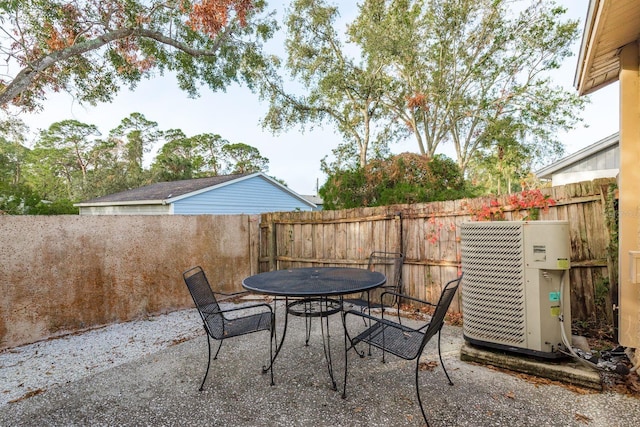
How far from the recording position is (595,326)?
2758mm

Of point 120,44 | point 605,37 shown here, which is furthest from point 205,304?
point 120,44

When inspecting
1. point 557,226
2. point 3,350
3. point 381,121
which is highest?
point 381,121

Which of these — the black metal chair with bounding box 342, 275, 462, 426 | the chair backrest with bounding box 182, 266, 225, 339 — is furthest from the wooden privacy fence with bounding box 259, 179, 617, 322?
the chair backrest with bounding box 182, 266, 225, 339

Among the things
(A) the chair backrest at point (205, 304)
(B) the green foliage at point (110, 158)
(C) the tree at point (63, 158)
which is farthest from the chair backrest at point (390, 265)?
(C) the tree at point (63, 158)

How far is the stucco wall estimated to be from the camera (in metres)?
3.26

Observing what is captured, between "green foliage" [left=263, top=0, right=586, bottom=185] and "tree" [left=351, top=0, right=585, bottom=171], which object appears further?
"green foliage" [left=263, top=0, right=586, bottom=185]

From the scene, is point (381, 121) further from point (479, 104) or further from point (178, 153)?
point (178, 153)

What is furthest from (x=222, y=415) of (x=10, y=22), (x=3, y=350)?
(x=10, y=22)

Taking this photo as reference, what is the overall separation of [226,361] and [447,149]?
13.1 m

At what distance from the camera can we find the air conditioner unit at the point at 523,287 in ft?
7.20

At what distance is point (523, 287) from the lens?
7.39 feet

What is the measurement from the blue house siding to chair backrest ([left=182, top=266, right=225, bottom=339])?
8.41 metres

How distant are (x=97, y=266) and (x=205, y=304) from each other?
2390 millimetres

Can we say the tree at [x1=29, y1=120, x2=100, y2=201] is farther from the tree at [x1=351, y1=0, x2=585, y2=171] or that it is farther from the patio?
the patio
